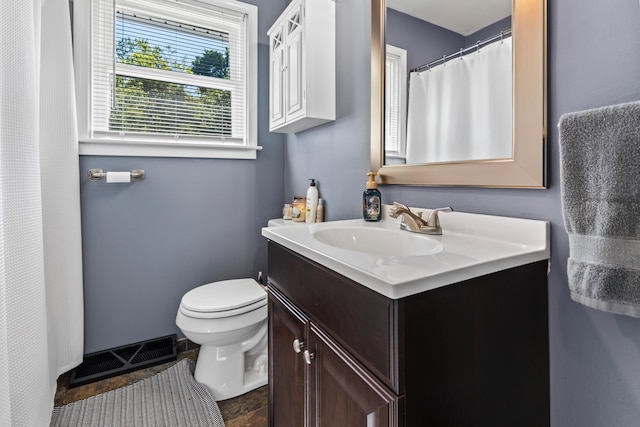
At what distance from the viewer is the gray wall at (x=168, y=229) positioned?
1.72m

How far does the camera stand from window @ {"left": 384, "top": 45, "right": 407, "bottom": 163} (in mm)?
1180

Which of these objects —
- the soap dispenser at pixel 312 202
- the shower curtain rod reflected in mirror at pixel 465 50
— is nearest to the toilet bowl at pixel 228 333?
the soap dispenser at pixel 312 202

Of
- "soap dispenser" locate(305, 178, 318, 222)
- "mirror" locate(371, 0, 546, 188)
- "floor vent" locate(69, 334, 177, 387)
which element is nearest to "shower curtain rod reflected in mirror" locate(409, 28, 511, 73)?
"mirror" locate(371, 0, 546, 188)

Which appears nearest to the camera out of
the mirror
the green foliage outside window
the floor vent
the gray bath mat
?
the mirror

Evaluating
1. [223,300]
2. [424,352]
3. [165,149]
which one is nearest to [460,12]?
[424,352]

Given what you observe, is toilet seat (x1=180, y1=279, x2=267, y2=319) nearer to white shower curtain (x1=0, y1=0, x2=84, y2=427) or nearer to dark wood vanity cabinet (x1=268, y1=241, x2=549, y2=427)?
white shower curtain (x1=0, y1=0, x2=84, y2=427)

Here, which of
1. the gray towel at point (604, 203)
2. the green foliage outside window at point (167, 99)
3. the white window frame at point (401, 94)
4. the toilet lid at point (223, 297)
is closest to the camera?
the gray towel at point (604, 203)

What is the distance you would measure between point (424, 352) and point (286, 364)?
55 cm

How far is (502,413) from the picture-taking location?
26.8 inches

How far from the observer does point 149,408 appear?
142 centimetres

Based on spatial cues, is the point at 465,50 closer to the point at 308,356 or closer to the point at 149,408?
the point at 308,356

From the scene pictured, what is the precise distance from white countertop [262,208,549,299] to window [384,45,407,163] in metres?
0.30

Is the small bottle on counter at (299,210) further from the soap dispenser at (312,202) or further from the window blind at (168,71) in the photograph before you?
the window blind at (168,71)

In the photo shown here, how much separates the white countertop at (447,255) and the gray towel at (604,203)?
0.41 feet
